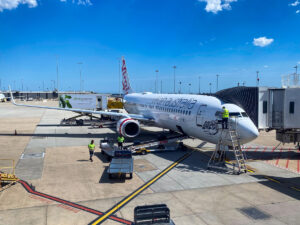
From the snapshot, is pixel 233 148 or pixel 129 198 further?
pixel 233 148

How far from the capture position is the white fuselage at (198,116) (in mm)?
16688

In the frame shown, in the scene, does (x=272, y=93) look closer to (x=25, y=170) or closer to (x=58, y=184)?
(x=58, y=184)

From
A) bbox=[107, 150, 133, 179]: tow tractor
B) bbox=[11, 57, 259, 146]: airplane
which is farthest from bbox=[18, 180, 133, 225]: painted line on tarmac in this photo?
bbox=[11, 57, 259, 146]: airplane

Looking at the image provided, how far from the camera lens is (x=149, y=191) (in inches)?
512

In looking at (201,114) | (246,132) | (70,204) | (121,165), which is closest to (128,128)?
(201,114)

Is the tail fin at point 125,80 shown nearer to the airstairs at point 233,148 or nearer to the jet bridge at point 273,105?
the jet bridge at point 273,105

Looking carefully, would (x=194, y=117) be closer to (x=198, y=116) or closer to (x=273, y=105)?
(x=198, y=116)

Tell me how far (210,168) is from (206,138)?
238cm

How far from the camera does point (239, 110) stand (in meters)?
17.4

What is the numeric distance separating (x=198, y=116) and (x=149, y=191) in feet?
26.6

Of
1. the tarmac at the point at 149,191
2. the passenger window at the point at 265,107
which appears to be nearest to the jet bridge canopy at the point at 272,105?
the passenger window at the point at 265,107

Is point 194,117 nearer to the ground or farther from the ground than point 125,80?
nearer to the ground

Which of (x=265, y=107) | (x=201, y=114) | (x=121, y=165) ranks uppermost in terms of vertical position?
(x=265, y=107)

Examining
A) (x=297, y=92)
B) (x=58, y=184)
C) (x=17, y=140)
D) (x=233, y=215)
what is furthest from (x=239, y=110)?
(x=17, y=140)
